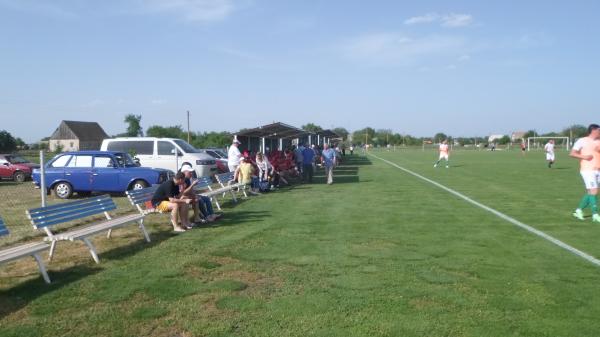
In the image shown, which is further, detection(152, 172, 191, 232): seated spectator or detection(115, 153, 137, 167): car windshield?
detection(115, 153, 137, 167): car windshield

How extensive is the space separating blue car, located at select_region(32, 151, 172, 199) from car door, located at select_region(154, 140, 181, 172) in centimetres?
479

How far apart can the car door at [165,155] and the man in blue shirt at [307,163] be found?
207 inches

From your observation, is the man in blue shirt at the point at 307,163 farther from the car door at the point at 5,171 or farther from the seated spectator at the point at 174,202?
the car door at the point at 5,171

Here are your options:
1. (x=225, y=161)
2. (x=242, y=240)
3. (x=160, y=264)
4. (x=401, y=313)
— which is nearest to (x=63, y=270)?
(x=160, y=264)

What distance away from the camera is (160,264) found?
7285mm

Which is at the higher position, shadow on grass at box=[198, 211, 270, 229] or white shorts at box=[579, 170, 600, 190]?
white shorts at box=[579, 170, 600, 190]

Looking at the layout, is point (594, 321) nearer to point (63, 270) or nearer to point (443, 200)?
point (63, 270)

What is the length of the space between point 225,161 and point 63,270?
820 inches

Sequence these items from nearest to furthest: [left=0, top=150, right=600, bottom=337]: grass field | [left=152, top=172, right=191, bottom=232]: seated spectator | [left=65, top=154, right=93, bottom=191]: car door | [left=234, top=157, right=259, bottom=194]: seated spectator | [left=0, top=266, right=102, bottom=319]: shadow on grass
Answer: [left=0, top=150, right=600, bottom=337]: grass field, [left=0, top=266, right=102, bottom=319]: shadow on grass, [left=152, top=172, right=191, bottom=232]: seated spectator, [left=234, top=157, right=259, bottom=194]: seated spectator, [left=65, top=154, right=93, bottom=191]: car door

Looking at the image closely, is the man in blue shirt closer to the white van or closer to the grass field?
the white van

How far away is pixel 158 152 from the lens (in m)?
21.8

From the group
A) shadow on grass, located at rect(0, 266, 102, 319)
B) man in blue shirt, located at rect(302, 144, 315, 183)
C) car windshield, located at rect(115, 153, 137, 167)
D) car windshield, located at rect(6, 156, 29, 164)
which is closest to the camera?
shadow on grass, located at rect(0, 266, 102, 319)

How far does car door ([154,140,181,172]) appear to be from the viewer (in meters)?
21.5

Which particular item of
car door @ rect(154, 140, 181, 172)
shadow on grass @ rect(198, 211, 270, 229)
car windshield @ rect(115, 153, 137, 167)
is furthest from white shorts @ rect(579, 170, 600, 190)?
car door @ rect(154, 140, 181, 172)
